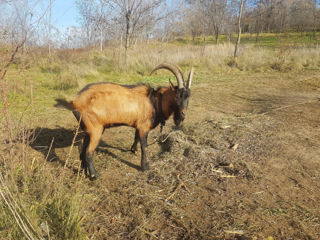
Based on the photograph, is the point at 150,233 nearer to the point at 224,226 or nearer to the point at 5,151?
the point at 224,226

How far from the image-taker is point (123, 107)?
12.6ft

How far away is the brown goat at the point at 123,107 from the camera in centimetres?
362

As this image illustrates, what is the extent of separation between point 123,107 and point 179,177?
148cm

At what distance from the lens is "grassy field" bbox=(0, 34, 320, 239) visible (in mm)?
2572

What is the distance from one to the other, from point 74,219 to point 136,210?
3.05 feet

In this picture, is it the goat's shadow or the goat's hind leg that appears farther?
the goat's shadow

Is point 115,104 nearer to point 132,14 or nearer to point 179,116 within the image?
point 179,116

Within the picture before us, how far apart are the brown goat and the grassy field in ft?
1.68

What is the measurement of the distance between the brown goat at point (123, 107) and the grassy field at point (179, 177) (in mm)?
511

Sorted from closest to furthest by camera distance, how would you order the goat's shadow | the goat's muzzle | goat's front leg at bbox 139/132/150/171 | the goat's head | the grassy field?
the grassy field → the goat's head → the goat's muzzle → goat's front leg at bbox 139/132/150/171 → the goat's shadow

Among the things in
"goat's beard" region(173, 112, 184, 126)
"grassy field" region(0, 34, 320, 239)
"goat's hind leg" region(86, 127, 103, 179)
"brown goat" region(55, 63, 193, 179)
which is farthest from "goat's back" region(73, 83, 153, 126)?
"grassy field" region(0, 34, 320, 239)

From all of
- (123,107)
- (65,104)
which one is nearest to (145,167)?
(123,107)

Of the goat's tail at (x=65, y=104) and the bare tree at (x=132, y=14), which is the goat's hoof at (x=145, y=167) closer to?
the goat's tail at (x=65, y=104)

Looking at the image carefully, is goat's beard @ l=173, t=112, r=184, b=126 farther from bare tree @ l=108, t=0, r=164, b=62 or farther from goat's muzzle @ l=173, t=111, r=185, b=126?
bare tree @ l=108, t=0, r=164, b=62
